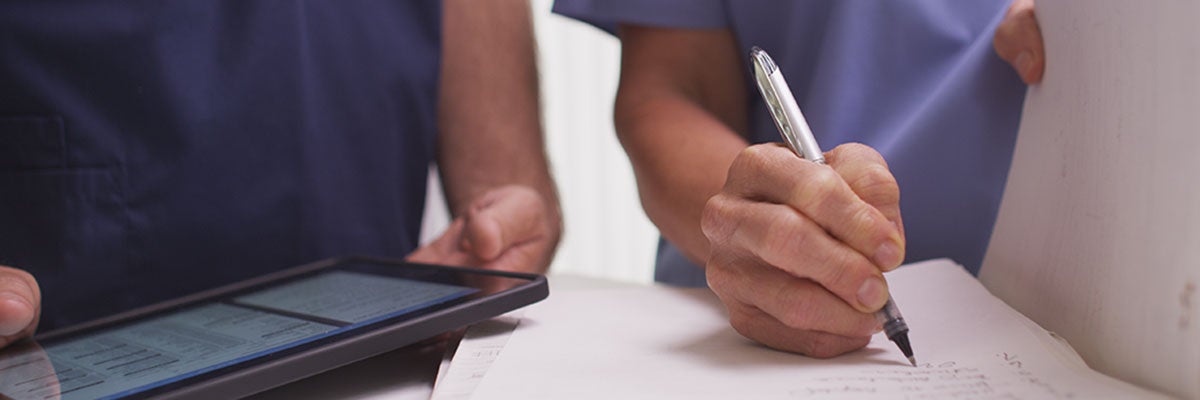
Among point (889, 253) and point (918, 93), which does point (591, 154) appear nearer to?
point (918, 93)

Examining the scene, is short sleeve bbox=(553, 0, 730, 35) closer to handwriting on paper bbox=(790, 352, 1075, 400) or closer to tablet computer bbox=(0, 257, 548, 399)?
tablet computer bbox=(0, 257, 548, 399)

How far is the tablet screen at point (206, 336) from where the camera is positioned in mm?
371

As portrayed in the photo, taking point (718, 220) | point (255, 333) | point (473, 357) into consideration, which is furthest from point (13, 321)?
point (718, 220)

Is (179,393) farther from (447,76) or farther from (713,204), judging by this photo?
(447,76)

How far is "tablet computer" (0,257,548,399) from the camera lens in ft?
1.18

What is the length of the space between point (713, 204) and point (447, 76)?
2.00 ft

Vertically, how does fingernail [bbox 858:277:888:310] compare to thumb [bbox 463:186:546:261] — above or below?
above

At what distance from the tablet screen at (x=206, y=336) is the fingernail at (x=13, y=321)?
1 cm

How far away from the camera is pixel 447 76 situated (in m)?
0.96

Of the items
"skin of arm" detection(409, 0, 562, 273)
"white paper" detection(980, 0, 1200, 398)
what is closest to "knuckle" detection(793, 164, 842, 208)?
"white paper" detection(980, 0, 1200, 398)

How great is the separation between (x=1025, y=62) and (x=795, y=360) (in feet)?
0.75

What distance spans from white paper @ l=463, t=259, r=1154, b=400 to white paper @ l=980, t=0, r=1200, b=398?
0.7 inches

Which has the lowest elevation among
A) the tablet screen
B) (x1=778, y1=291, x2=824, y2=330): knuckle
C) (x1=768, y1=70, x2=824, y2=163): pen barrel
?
the tablet screen

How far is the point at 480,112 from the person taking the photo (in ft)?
3.14
